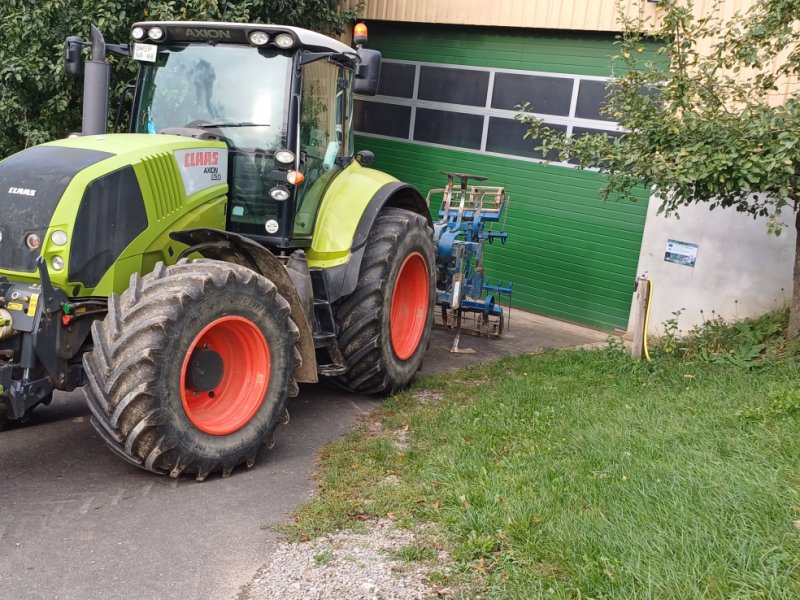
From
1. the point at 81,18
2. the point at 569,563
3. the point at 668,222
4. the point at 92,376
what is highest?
the point at 81,18

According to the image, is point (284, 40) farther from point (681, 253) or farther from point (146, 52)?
point (681, 253)

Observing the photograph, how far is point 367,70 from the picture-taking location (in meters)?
6.35

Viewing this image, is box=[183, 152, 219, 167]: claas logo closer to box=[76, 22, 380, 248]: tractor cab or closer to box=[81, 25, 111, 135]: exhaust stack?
box=[76, 22, 380, 248]: tractor cab

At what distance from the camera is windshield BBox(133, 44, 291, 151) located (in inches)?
227

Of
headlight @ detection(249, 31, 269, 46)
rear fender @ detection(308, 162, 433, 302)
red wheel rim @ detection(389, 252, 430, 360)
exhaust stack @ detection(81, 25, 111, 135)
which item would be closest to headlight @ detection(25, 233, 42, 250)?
exhaust stack @ detection(81, 25, 111, 135)

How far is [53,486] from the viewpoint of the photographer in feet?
15.5

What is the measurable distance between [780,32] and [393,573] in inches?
198

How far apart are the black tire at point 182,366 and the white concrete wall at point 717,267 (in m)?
5.32

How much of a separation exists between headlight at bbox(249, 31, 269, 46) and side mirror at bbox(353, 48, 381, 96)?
86 cm

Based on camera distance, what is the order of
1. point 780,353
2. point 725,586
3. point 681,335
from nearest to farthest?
point 725,586 → point 780,353 → point 681,335

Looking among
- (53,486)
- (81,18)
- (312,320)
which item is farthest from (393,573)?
(81,18)

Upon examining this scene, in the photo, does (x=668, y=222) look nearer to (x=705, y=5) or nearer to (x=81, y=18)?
(x=705, y=5)

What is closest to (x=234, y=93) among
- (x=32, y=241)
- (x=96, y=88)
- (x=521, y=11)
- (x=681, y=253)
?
(x=96, y=88)

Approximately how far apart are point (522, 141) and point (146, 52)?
5859 millimetres
